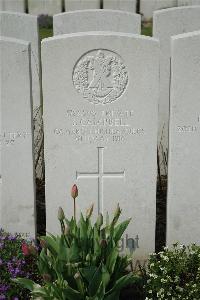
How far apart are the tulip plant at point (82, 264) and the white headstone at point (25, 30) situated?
2.47 meters

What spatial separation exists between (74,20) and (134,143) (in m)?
2.11

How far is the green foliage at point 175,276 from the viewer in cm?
364

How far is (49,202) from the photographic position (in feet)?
13.8

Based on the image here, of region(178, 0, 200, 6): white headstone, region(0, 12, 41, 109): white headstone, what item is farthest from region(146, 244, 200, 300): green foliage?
region(178, 0, 200, 6): white headstone

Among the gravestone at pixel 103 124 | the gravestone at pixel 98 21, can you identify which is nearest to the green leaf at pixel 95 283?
the gravestone at pixel 103 124

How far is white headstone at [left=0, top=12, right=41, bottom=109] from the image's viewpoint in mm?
5480

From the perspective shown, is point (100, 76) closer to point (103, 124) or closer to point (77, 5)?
point (103, 124)

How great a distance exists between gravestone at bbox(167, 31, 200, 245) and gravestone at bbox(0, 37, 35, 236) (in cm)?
106

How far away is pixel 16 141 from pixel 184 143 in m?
1.25

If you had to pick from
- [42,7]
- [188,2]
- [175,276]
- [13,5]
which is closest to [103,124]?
[175,276]

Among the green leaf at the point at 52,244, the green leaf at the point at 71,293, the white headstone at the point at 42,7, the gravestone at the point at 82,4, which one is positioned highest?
the white headstone at the point at 42,7

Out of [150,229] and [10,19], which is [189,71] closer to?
[150,229]

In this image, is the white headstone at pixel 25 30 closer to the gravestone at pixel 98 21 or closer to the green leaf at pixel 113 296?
the gravestone at pixel 98 21

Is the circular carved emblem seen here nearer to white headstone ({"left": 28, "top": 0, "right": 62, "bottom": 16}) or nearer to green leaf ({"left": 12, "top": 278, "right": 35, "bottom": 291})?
green leaf ({"left": 12, "top": 278, "right": 35, "bottom": 291})
